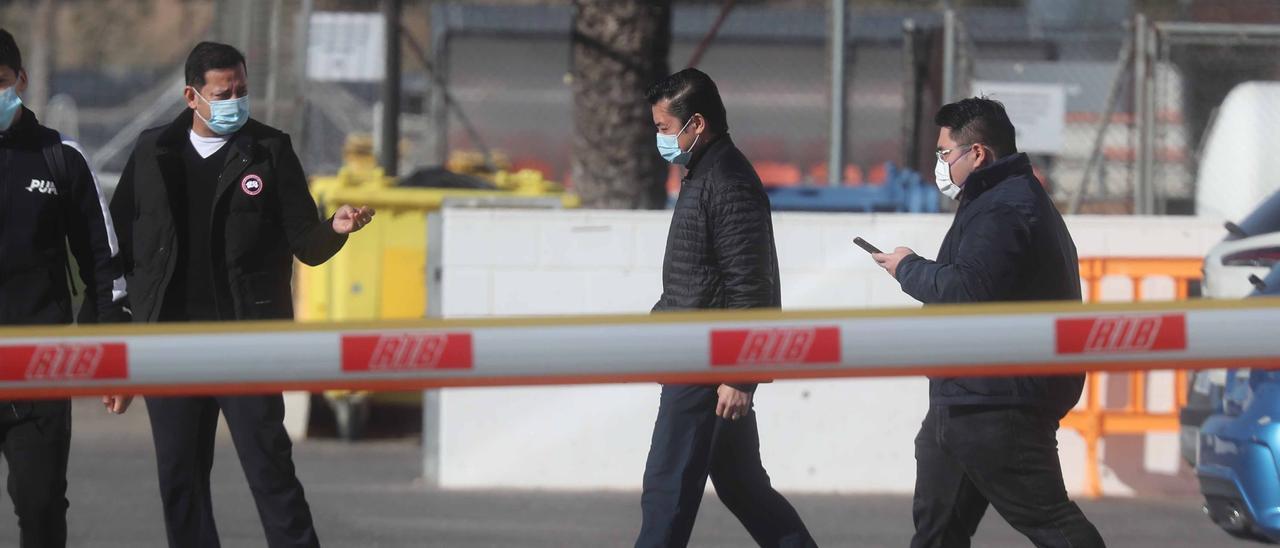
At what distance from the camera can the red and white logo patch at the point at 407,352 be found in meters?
3.41


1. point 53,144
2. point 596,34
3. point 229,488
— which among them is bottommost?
point 229,488

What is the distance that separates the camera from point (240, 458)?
4.96 meters

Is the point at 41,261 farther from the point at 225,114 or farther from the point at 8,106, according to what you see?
the point at 225,114

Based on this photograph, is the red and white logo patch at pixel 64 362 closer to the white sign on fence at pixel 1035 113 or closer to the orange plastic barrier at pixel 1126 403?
the orange plastic barrier at pixel 1126 403

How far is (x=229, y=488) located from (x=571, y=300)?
1866 millimetres

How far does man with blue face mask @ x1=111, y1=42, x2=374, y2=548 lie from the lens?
4961 mm

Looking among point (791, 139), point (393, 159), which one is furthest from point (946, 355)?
point (791, 139)

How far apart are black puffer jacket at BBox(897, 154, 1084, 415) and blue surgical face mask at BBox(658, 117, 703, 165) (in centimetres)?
82

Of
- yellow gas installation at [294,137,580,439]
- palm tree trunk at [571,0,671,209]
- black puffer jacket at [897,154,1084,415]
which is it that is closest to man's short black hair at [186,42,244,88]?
black puffer jacket at [897,154,1084,415]

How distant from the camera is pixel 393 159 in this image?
1219 centimetres

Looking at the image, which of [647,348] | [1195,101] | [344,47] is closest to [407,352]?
[647,348]

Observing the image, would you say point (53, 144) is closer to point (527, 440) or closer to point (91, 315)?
point (91, 315)

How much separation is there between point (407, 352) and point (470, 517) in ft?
13.7

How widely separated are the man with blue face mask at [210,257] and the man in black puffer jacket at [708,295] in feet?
3.09
